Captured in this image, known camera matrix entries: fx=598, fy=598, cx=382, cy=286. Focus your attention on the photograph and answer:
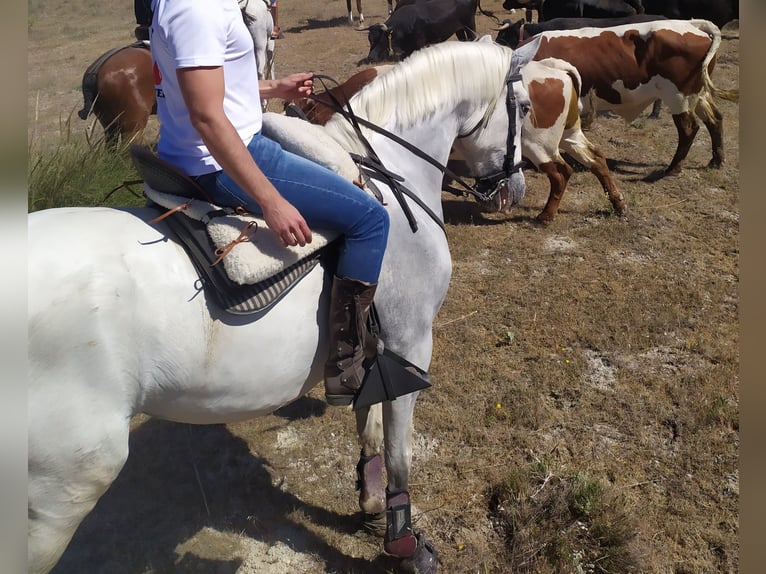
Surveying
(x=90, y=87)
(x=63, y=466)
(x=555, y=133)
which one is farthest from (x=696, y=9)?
(x=63, y=466)

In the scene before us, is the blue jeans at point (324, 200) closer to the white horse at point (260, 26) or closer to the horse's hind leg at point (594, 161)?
the horse's hind leg at point (594, 161)

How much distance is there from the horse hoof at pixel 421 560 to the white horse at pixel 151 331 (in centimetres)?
100

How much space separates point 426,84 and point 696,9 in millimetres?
11904

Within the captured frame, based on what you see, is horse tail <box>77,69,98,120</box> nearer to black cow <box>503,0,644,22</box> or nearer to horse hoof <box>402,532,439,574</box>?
horse hoof <box>402,532,439,574</box>

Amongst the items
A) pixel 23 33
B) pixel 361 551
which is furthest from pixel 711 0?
pixel 23 33

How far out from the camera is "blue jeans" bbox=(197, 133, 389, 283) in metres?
2.16

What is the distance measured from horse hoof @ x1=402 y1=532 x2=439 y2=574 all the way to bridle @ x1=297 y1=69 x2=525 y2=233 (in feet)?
5.21

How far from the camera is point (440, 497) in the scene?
3.46 meters

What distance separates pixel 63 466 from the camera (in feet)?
6.15

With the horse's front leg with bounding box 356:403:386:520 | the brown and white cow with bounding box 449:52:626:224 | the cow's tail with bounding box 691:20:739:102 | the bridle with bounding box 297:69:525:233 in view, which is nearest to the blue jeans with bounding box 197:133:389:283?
the bridle with bounding box 297:69:525:233

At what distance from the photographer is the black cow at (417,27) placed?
46.4 ft

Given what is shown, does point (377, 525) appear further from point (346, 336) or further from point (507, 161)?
point (507, 161)

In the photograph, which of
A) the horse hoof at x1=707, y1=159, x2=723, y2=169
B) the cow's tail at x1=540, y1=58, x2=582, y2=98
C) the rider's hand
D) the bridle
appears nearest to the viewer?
the rider's hand

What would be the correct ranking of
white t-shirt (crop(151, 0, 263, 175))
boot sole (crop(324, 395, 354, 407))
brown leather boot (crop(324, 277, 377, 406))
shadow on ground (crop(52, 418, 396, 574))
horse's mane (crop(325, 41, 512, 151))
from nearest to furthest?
white t-shirt (crop(151, 0, 263, 175)) → brown leather boot (crop(324, 277, 377, 406)) → boot sole (crop(324, 395, 354, 407)) → horse's mane (crop(325, 41, 512, 151)) → shadow on ground (crop(52, 418, 396, 574))
